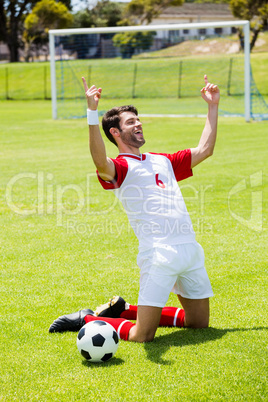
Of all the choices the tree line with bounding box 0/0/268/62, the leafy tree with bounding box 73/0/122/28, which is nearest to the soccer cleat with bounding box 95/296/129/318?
the tree line with bounding box 0/0/268/62

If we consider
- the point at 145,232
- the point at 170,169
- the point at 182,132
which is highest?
the point at 170,169

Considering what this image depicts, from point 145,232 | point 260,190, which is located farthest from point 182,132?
point 145,232

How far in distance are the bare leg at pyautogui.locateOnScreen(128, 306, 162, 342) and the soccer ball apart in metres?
0.25

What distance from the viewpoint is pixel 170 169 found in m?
4.80

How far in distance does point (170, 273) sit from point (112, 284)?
4.93 feet

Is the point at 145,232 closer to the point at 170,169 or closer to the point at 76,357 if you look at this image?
the point at 170,169

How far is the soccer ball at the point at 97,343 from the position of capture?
392cm

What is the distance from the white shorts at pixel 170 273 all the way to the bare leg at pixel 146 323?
5 centimetres

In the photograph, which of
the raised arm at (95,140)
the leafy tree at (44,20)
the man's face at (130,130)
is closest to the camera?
the raised arm at (95,140)

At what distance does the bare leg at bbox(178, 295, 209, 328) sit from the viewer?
4.52m

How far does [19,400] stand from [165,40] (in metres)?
30.0

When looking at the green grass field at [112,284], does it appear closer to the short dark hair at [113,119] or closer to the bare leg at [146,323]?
the bare leg at [146,323]

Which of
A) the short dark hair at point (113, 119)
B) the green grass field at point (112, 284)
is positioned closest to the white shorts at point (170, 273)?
the green grass field at point (112, 284)

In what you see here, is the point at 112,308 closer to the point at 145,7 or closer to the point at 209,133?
the point at 209,133
